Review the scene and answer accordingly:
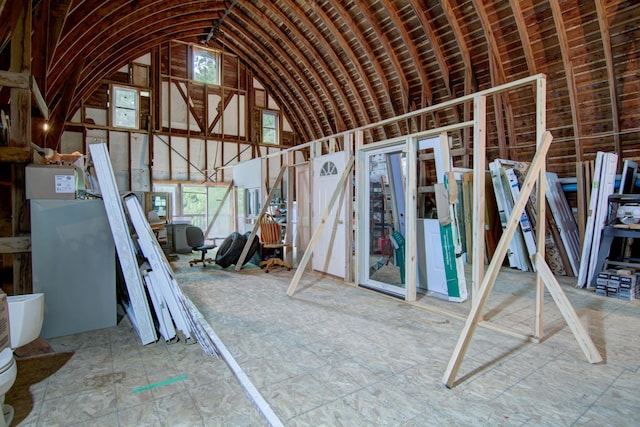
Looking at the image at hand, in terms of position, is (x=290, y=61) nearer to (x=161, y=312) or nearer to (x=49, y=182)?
(x=49, y=182)

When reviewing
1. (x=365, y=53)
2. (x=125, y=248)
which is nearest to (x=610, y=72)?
(x=365, y=53)

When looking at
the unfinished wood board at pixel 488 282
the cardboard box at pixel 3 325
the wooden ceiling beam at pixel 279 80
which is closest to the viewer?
the cardboard box at pixel 3 325

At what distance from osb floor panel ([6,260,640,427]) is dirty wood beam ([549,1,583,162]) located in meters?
3.38

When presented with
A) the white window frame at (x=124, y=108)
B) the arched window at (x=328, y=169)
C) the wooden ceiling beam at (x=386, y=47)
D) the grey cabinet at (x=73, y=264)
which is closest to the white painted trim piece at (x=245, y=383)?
the grey cabinet at (x=73, y=264)

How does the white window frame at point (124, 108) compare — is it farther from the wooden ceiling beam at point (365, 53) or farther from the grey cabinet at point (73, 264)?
the grey cabinet at point (73, 264)

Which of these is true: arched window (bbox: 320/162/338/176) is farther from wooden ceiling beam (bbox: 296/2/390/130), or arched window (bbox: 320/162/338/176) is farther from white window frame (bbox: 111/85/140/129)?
white window frame (bbox: 111/85/140/129)

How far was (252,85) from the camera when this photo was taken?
39.1 feet

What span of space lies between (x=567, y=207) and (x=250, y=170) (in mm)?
7165

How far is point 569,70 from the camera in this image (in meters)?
5.71

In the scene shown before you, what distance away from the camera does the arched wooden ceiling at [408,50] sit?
5.33 m

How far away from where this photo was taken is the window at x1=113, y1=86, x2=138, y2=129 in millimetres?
9922

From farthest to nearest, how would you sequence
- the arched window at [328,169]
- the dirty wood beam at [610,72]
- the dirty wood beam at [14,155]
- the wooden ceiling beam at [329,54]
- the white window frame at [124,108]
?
the white window frame at [124,108] < the wooden ceiling beam at [329,54] < the arched window at [328,169] < the dirty wood beam at [610,72] < the dirty wood beam at [14,155]

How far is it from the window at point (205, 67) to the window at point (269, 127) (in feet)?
6.61

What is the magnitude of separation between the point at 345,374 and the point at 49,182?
3.13 metres
